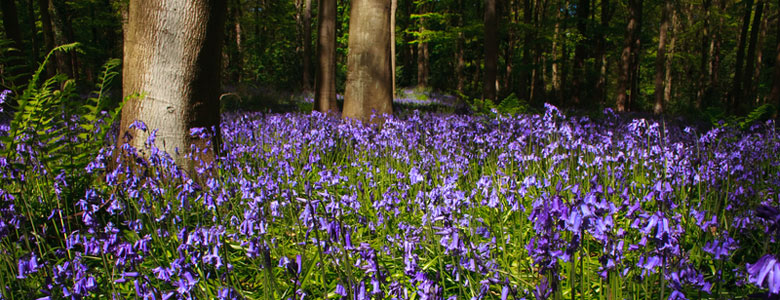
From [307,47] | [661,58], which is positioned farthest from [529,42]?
[307,47]

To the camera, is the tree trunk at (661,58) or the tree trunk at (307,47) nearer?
the tree trunk at (661,58)

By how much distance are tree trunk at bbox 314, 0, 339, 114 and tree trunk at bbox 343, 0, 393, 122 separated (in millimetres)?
1368

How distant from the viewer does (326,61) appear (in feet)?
27.5

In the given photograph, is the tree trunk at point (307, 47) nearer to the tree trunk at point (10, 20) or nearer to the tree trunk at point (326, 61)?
the tree trunk at point (326, 61)

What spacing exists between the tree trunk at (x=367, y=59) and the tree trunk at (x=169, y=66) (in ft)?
10.5

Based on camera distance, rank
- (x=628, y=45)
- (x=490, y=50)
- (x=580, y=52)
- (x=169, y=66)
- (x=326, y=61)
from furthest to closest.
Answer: (x=580, y=52), (x=628, y=45), (x=490, y=50), (x=326, y=61), (x=169, y=66)

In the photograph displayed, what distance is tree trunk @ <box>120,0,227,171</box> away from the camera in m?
3.33

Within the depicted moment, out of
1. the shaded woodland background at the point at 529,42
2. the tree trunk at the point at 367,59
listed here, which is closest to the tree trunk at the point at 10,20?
the shaded woodland background at the point at 529,42

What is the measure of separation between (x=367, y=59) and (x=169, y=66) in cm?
363

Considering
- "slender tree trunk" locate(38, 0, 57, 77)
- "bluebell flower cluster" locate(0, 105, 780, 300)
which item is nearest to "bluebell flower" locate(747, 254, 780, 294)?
"bluebell flower cluster" locate(0, 105, 780, 300)

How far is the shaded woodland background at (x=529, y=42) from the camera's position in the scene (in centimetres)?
1361

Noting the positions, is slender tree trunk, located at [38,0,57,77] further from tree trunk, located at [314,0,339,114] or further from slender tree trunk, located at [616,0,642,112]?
slender tree trunk, located at [616,0,642,112]

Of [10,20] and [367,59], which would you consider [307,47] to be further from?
[367,59]

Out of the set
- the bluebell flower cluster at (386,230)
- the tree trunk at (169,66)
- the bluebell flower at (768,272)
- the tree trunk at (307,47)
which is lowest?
the bluebell flower cluster at (386,230)
